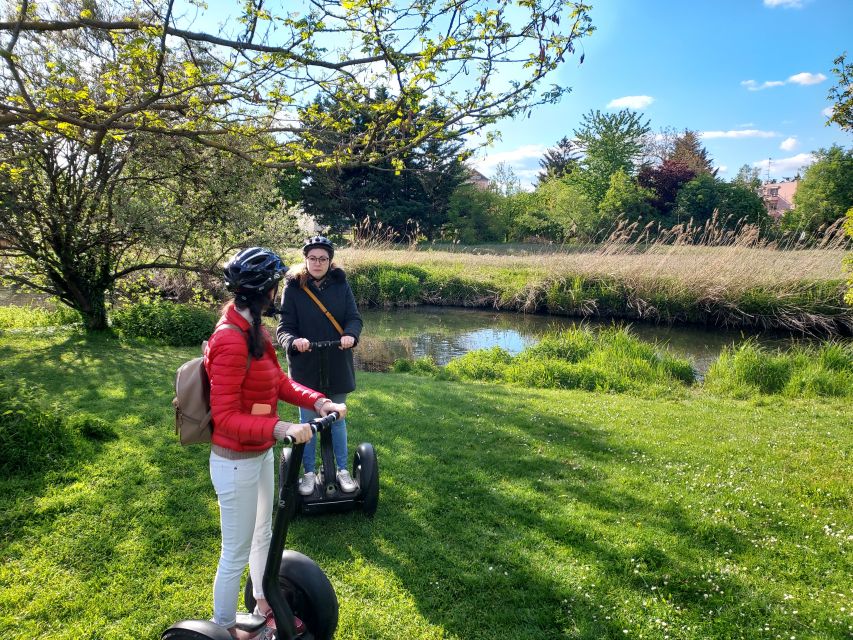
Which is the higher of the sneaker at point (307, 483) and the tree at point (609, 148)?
the tree at point (609, 148)

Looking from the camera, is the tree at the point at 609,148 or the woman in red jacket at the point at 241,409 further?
the tree at the point at 609,148

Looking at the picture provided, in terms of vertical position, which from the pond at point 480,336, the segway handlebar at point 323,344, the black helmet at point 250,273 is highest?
the black helmet at point 250,273

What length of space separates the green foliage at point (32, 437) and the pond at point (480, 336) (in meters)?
6.22

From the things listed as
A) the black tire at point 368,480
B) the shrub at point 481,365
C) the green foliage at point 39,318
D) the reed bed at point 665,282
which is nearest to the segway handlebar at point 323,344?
the black tire at point 368,480

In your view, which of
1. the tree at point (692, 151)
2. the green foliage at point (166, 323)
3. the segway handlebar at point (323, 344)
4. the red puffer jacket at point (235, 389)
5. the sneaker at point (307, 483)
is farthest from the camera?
the tree at point (692, 151)

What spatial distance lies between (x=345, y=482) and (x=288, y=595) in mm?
1428

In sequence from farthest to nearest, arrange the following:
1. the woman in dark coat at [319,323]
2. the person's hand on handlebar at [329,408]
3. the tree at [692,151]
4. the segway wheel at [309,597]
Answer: the tree at [692,151]
the woman in dark coat at [319,323]
the segway wheel at [309,597]
the person's hand on handlebar at [329,408]

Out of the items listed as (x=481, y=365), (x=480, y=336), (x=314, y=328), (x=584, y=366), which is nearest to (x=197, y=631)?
(x=314, y=328)

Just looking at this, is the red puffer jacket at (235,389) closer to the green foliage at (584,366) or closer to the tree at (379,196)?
the green foliage at (584,366)

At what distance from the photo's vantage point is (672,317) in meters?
15.1

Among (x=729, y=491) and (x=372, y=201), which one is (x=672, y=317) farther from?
(x=372, y=201)

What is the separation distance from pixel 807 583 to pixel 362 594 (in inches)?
109

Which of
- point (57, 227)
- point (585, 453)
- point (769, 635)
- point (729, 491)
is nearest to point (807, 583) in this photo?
point (769, 635)

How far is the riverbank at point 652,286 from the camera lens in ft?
45.0
